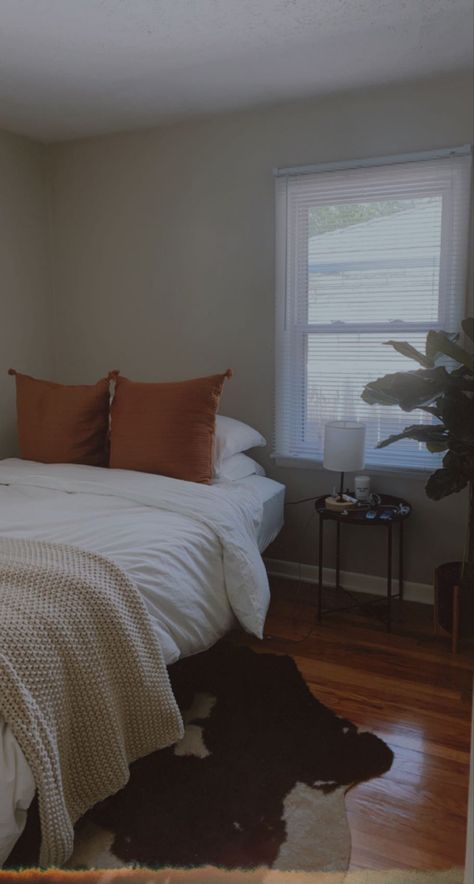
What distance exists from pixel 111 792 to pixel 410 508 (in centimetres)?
181

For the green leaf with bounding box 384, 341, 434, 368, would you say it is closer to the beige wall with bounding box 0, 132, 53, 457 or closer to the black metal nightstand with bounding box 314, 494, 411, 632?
the black metal nightstand with bounding box 314, 494, 411, 632

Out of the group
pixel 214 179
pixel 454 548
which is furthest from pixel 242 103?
pixel 454 548

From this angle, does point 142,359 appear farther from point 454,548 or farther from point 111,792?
point 111,792

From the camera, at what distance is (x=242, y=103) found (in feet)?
10.3

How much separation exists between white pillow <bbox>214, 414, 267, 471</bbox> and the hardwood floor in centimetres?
76

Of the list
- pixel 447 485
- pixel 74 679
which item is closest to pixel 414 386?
pixel 447 485

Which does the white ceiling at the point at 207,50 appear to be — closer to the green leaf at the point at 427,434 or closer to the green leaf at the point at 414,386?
the green leaf at the point at 414,386

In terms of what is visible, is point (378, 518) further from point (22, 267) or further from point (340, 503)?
point (22, 267)

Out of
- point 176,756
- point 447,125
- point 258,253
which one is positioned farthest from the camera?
point 258,253

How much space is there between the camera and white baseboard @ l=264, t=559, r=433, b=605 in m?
3.17

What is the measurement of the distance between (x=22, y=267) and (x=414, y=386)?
2464mm

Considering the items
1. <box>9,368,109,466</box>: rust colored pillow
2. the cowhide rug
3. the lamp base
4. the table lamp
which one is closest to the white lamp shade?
the table lamp

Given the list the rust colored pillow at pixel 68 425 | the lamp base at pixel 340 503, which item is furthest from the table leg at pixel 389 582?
the rust colored pillow at pixel 68 425

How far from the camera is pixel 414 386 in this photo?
2.51 meters
